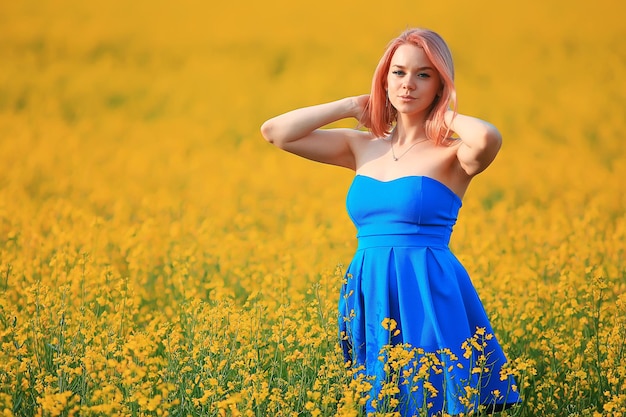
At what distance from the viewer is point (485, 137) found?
328 centimetres

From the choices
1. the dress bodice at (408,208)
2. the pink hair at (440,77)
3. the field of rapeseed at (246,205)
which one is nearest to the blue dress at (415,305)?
the dress bodice at (408,208)

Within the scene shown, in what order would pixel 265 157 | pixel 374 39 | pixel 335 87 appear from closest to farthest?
pixel 265 157 < pixel 335 87 < pixel 374 39

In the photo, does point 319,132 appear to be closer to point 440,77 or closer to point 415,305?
point 440,77

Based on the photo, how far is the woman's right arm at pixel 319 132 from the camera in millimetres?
3686

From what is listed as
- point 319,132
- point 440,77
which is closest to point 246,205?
point 319,132

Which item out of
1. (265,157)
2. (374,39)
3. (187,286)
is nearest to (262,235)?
(187,286)

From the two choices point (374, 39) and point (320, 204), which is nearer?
point (320, 204)

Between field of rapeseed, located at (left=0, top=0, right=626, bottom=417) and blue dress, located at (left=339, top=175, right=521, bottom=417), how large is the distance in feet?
0.38

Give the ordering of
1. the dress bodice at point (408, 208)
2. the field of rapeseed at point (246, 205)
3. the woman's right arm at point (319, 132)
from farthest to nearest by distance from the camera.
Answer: the woman's right arm at point (319, 132), the field of rapeseed at point (246, 205), the dress bodice at point (408, 208)

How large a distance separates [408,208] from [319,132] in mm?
559

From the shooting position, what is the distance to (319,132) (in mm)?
3797

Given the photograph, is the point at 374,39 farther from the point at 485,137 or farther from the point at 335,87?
the point at 485,137

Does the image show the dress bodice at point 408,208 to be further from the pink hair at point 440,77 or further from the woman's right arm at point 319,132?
the woman's right arm at point 319,132

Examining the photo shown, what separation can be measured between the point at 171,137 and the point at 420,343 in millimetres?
6611
